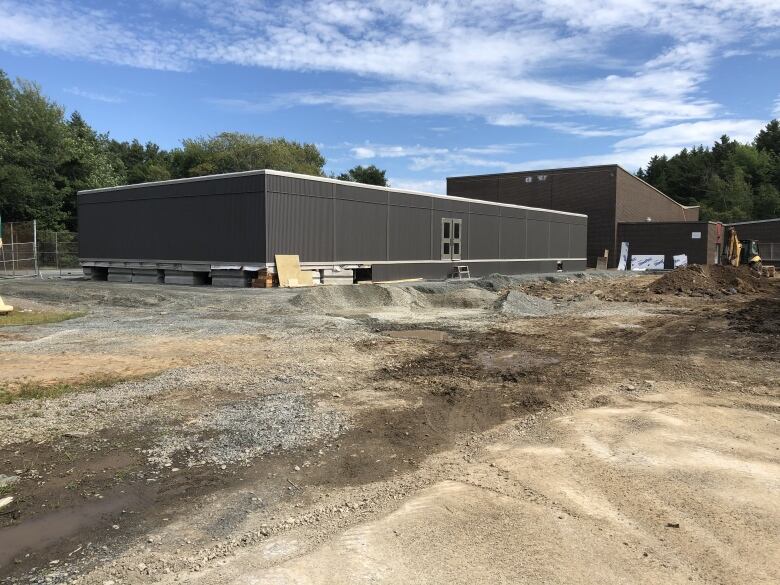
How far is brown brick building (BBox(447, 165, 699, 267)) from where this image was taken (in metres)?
49.1

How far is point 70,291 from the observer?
2042cm

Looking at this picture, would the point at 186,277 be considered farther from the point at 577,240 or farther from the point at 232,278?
the point at 577,240

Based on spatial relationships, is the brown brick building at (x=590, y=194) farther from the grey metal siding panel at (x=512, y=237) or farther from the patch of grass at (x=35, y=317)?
the patch of grass at (x=35, y=317)

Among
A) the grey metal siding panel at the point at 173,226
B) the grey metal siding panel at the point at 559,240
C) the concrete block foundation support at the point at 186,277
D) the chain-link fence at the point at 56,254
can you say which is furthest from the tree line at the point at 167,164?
the grey metal siding panel at the point at 559,240

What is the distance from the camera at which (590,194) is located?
49844mm

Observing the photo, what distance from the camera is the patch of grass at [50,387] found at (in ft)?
23.8

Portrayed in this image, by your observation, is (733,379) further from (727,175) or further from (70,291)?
(727,175)

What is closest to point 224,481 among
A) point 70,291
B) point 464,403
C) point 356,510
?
point 356,510

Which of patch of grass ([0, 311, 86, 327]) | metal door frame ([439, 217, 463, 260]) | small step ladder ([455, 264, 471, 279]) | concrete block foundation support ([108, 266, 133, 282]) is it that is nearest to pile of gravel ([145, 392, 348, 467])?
patch of grass ([0, 311, 86, 327])

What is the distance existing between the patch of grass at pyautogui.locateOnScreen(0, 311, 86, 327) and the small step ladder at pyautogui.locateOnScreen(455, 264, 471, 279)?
678 inches

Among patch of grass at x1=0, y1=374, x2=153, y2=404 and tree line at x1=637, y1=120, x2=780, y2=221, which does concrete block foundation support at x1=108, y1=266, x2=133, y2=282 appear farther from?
tree line at x1=637, y1=120, x2=780, y2=221

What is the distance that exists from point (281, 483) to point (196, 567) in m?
1.38

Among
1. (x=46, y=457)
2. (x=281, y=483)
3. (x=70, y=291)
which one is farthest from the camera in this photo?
(x=70, y=291)

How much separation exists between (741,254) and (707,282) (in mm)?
16509
